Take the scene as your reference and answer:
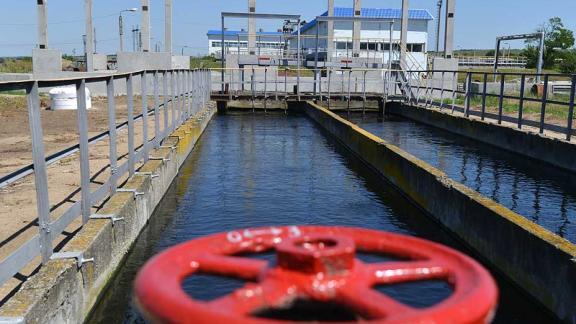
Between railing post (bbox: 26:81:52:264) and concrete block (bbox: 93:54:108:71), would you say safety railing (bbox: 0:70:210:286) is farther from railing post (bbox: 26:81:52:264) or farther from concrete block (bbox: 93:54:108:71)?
concrete block (bbox: 93:54:108:71)

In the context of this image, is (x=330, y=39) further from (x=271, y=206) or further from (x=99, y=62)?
(x=271, y=206)

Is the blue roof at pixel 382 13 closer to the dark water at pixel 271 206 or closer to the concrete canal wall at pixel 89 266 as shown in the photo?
the dark water at pixel 271 206

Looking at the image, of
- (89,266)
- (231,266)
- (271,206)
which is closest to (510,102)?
(271,206)

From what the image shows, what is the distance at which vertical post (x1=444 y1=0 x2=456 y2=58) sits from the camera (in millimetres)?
24953

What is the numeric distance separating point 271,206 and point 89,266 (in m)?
3.67

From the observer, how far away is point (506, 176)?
1009 centimetres

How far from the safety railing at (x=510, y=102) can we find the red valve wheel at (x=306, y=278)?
29.9ft

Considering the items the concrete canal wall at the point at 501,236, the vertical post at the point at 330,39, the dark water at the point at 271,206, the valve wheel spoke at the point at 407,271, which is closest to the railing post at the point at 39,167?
the dark water at the point at 271,206

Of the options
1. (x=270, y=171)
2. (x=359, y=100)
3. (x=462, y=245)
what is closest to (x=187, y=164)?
(x=270, y=171)

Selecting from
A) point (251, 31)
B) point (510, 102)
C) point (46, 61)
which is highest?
point (251, 31)

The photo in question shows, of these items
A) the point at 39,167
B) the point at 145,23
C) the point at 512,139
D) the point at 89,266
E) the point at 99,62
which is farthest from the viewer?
the point at 99,62

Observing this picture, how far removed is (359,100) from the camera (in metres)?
23.8

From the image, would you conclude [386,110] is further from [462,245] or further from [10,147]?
[462,245]

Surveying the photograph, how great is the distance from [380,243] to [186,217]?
553 cm
